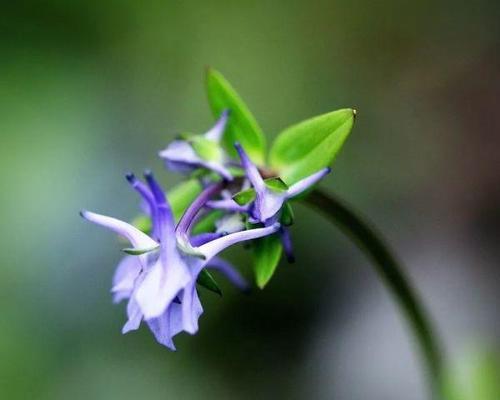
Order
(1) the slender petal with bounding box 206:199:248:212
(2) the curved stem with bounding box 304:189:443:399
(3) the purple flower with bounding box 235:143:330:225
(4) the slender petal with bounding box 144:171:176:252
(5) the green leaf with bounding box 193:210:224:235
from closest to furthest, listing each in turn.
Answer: (4) the slender petal with bounding box 144:171:176:252
(3) the purple flower with bounding box 235:143:330:225
(1) the slender petal with bounding box 206:199:248:212
(5) the green leaf with bounding box 193:210:224:235
(2) the curved stem with bounding box 304:189:443:399

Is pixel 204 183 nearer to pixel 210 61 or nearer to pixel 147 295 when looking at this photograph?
pixel 147 295

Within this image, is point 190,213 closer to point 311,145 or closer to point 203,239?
point 203,239

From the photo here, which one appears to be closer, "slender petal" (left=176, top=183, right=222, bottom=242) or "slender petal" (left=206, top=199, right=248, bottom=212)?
"slender petal" (left=176, top=183, right=222, bottom=242)

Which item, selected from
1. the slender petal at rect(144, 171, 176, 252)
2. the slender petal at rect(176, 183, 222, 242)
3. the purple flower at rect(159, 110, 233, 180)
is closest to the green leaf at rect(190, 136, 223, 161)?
the purple flower at rect(159, 110, 233, 180)

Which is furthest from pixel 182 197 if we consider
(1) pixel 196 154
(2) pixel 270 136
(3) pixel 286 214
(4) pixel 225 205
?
(2) pixel 270 136

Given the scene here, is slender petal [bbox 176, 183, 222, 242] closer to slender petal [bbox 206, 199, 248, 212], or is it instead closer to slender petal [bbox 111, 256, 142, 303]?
slender petal [bbox 206, 199, 248, 212]
